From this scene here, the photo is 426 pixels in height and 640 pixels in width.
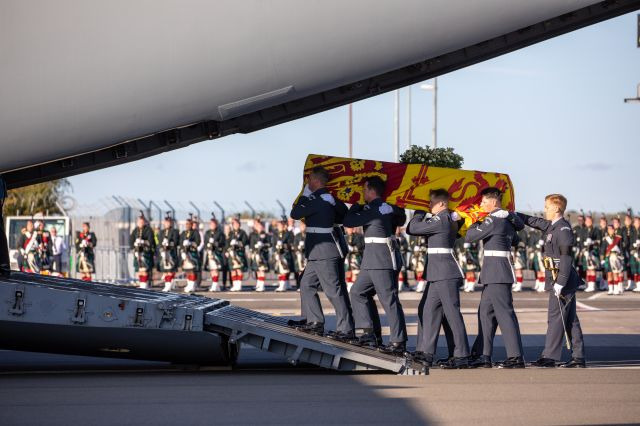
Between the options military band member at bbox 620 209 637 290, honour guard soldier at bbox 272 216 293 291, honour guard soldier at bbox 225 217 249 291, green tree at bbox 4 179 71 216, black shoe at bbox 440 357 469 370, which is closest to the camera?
black shoe at bbox 440 357 469 370

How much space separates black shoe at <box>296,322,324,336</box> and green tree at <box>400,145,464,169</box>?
1.92 meters

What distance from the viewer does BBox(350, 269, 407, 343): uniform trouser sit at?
409 inches

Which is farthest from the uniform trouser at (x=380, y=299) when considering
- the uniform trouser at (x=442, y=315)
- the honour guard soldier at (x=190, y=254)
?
the honour guard soldier at (x=190, y=254)

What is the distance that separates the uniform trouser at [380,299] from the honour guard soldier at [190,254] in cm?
1449

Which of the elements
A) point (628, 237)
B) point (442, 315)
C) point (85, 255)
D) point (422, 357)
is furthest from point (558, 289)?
point (85, 255)

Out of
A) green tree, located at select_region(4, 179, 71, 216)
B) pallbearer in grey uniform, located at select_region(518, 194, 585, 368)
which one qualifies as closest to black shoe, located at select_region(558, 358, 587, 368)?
pallbearer in grey uniform, located at select_region(518, 194, 585, 368)

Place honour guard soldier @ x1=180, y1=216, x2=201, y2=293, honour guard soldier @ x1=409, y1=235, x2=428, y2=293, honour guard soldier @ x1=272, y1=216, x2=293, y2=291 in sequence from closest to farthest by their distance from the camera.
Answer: honour guard soldier @ x1=180, y1=216, x2=201, y2=293
honour guard soldier @ x1=272, y1=216, x2=293, y2=291
honour guard soldier @ x1=409, y1=235, x2=428, y2=293

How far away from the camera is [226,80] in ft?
29.1

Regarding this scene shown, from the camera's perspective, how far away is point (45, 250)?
24422 mm

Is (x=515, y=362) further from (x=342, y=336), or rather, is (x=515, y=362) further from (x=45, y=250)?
(x=45, y=250)

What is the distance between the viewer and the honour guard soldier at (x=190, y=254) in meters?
24.8

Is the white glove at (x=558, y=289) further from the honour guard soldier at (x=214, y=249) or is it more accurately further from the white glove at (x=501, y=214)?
the honour guard soldier at (x=214, y=249)

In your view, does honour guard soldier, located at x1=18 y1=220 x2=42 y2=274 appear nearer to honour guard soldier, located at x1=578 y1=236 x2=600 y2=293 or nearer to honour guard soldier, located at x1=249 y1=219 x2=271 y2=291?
honour guard soldier, located at x1=249 y1=219 x2=271 y2=291

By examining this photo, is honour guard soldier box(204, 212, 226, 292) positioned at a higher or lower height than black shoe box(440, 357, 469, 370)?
higher
